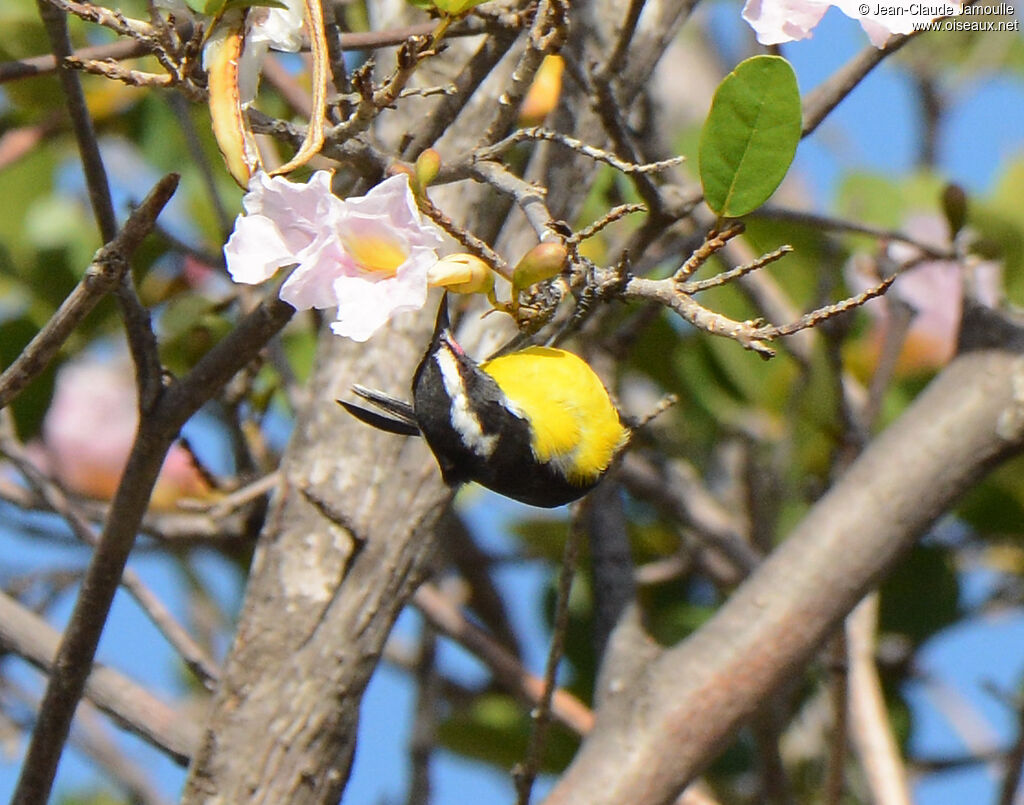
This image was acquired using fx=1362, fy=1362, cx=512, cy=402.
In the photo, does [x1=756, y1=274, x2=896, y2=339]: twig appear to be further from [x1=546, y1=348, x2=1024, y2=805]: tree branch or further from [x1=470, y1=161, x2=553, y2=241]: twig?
[x1=546, y1=348, x2=1024, y2=805]: tree branch

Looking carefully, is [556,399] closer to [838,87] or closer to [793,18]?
[793,18]

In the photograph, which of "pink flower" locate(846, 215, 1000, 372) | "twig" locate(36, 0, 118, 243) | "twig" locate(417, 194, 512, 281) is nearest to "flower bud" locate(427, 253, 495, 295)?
"twig" locate(417, 194, 512, 281)

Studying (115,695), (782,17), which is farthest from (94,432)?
(782,17)

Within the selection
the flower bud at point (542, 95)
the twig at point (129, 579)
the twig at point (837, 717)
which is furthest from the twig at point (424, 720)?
the flower bud at point (542, 95)

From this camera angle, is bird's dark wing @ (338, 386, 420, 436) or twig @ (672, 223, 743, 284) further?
bird's dark wing @ (338, 386, 420, 436)

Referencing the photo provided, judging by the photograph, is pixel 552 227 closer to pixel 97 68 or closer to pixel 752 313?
pixel 97 68

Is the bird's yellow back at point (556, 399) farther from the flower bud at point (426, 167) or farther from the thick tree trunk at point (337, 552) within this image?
the thick tree trunk at point (337, 552)
